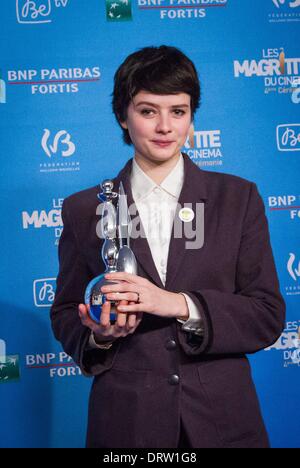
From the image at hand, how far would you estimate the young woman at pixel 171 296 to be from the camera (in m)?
1.14

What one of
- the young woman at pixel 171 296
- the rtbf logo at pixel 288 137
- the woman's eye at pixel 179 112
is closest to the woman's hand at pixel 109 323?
the young woman at pixel 171 296

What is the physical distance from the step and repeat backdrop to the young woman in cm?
91

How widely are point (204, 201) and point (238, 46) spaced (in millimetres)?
1188

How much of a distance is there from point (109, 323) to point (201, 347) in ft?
0.59

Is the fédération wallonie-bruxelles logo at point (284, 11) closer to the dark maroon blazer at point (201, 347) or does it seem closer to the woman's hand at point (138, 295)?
the dark maroon blazer at point (201, 347)

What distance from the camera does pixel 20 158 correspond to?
87.6 inches

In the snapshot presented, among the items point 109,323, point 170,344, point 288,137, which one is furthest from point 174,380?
point 288,137

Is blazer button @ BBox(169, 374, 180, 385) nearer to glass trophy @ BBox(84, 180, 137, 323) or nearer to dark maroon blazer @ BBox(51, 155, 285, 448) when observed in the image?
dark maroon blazer @ BBox(51, 155, 285, 448)

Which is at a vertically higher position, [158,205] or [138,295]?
[158,205]

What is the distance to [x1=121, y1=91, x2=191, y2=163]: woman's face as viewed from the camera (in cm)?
127

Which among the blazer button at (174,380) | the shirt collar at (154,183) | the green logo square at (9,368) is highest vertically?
the shirt collar at (154,183)

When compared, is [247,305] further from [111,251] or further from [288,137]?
[288,137]

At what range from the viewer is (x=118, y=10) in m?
2.25

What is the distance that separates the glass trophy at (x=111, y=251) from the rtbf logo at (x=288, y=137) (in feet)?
4.08
